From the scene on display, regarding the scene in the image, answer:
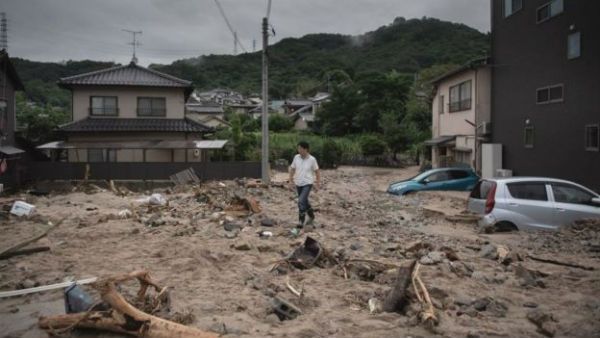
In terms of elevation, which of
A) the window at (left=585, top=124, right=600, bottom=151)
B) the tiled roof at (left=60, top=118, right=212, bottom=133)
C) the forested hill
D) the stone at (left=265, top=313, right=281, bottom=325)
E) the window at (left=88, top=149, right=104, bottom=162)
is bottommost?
the stone at (left=265, top=313, right=281, bottom=325)

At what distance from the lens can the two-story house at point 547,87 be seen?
1476 centimetres

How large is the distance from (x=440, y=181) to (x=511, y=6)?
8.38 m

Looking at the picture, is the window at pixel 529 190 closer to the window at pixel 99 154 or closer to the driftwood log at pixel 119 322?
the driftwood log at pixel 119 322

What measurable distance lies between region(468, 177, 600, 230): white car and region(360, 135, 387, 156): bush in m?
29.7

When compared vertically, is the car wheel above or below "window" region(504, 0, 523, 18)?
below

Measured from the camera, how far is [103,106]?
28203 millimetres

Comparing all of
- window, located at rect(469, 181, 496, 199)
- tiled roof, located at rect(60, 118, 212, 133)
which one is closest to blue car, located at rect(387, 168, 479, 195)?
window, located at rect(469, 181, 496, 199)

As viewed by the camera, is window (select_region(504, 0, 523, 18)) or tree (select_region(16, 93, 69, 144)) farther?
tree (select_region(16, 93, 69, 144))

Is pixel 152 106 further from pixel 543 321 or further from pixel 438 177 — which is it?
pixel 543 321

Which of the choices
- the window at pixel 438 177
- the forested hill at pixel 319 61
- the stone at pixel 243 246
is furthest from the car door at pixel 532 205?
the forested hill at pixel 319 61

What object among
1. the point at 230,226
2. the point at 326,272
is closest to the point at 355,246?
the point at 326,272

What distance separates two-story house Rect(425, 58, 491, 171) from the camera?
2108cm

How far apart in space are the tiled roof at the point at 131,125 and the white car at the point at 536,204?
69.3 ft

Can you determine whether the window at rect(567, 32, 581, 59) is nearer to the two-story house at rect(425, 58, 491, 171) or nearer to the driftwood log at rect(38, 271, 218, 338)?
the two-story house at rect(425, 58, 491, 171)
